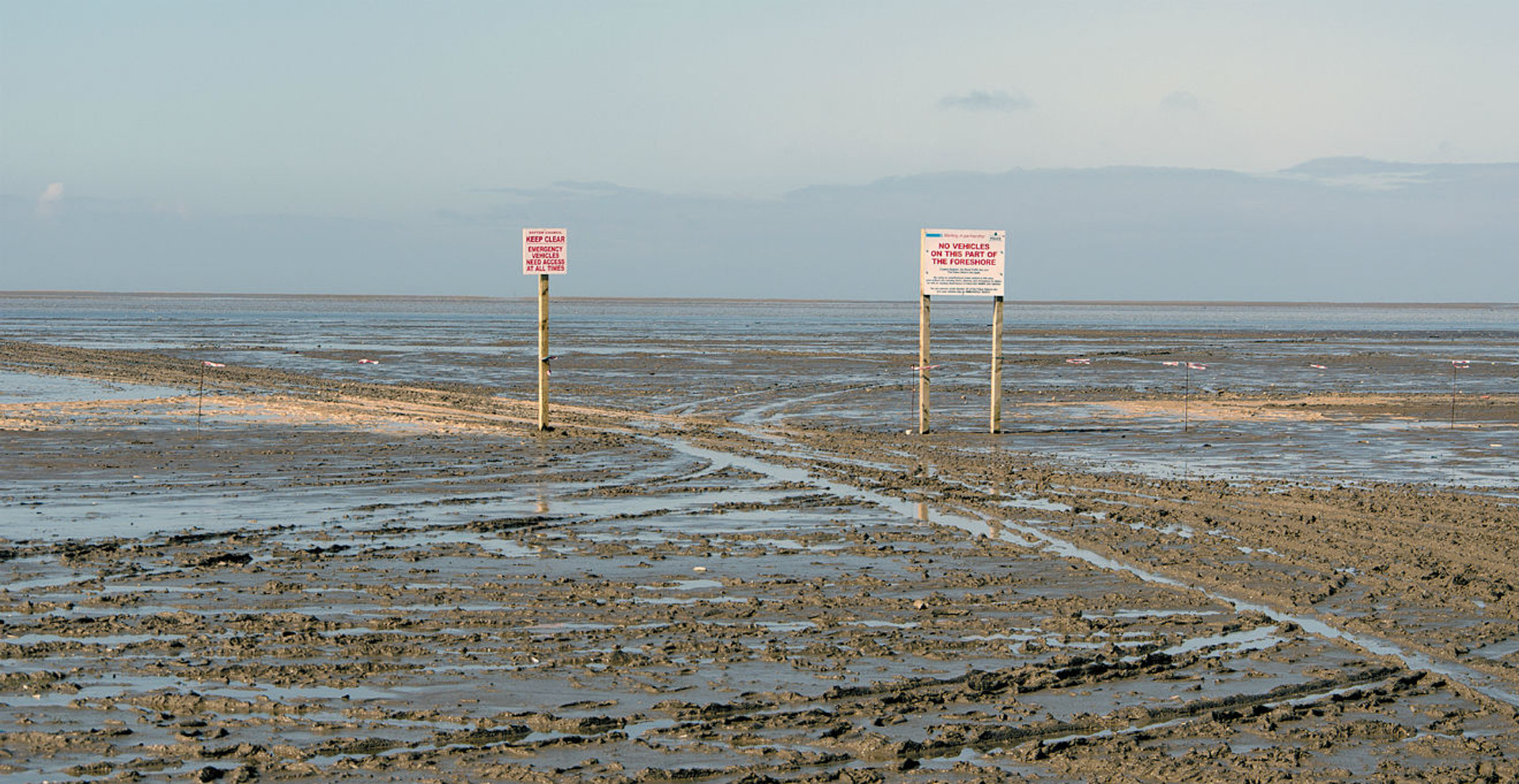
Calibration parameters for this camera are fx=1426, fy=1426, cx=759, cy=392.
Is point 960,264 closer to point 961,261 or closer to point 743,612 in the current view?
point 961,261

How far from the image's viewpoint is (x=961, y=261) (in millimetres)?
23922

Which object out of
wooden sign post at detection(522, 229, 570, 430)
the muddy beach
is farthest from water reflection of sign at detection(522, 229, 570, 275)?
the muddy beach

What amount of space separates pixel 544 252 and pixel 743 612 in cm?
1472

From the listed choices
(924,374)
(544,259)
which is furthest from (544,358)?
(924,374)

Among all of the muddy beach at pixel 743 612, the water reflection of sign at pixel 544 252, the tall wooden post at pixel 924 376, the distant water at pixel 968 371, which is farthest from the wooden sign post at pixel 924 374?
the water reflection of sign at pixel 544 252

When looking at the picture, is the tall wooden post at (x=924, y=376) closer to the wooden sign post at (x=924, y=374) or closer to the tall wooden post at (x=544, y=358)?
the wooden sign post at (x=924, y=374)

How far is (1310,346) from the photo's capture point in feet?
217

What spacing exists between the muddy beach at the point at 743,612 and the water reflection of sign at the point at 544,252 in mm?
3517

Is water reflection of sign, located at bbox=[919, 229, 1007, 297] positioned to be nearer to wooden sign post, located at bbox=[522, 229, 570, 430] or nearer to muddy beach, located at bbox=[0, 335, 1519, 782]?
muddy beach, located at bbox=[0, 335, 1519, 782]

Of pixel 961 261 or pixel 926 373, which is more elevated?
pixel 961 261

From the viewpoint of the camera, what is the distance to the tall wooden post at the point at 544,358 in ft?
75.5

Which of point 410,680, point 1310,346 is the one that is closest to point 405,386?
point 410,680

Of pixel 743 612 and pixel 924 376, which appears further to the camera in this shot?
pixel 924 376

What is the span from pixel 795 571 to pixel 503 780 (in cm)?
526
